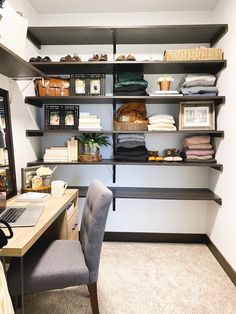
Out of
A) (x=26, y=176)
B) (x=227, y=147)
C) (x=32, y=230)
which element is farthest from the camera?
(x=227, y=147)

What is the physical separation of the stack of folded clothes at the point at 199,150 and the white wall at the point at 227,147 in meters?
0.10

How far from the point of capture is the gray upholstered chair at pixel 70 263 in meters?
1.34

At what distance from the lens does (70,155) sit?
2467 mm

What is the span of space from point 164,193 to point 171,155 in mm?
393

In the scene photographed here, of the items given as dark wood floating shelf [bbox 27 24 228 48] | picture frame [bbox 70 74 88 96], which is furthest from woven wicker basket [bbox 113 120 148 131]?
dark wood floating shelf [bbox 27 24 228 48]

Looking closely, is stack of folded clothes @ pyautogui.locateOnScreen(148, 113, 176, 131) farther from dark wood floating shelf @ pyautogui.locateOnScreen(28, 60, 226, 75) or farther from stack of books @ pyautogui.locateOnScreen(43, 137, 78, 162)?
stack of books @ pyautogui.locateOnScreen(43, 137, 78, 162)

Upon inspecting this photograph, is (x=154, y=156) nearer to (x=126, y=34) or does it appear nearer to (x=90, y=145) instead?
(x=90, y=145)

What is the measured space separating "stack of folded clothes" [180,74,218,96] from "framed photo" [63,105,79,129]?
1063 mm

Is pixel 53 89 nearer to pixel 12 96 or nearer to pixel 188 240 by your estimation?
pixel 12 96


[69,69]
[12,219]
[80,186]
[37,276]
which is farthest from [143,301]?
[69,69]

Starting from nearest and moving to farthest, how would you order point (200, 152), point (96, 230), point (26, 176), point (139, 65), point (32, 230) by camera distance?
point (32, 230)
point (96, 230)
point (26, 176)
point (139, 65)
point (200, 152)

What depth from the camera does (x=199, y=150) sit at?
2.46m

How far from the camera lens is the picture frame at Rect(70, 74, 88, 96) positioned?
2.43 meters

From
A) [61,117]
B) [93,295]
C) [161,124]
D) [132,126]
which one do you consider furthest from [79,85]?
[93,295]
